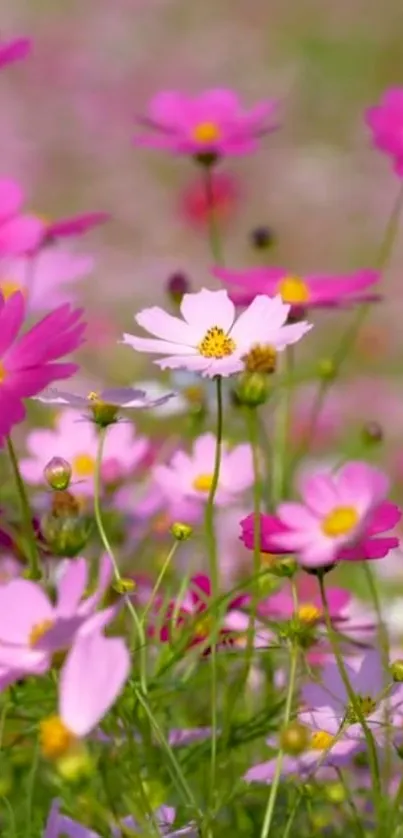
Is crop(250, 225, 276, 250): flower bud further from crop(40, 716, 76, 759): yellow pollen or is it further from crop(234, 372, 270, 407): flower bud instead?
crop(40, 716, 76, 759): yellow pollen

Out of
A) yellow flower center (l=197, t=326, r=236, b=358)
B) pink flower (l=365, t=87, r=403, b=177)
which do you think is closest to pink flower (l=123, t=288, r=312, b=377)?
yellow flower center (l=197, t=326, r=236, b=358)

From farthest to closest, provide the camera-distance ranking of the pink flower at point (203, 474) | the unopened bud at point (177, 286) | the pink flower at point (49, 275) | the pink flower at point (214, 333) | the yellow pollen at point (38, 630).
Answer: the pink flower at point (49, 275) → the unopened bud at point (177, 286) → the pink flower at point (203, 474) → the pink flower at point (214, 333) → the yellow pollen at point (38, 630)

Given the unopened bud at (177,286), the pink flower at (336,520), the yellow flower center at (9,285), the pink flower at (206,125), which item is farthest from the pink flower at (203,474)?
the yellow flower center at (9,285)

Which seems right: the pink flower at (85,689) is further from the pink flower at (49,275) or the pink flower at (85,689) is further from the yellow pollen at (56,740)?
the pink flower at (49,275)

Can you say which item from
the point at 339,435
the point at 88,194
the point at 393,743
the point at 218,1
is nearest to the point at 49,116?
the point at 88,194

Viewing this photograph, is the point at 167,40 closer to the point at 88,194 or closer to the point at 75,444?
the point at 88,194

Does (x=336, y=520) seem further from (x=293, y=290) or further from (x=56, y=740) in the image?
(x=293, y=290)
